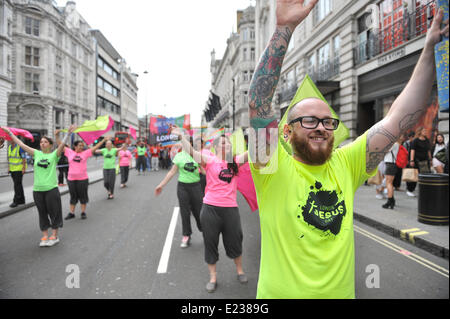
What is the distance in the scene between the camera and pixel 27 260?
12.6ft

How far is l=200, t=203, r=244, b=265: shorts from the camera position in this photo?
3250mm

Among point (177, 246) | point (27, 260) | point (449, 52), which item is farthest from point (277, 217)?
point (27, 260)

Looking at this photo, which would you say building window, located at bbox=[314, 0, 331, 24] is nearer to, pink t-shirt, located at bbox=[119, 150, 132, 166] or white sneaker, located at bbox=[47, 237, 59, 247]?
pink t-shirt, located at bbox=[119, 150, 132, 166]

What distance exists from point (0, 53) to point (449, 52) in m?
3.62

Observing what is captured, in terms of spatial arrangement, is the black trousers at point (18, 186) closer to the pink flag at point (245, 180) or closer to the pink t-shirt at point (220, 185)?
the pink t-shirt at point (220, 185)

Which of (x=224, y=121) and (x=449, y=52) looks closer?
(x=449, y=52)

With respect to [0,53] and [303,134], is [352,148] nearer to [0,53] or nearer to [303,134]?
[303,134]

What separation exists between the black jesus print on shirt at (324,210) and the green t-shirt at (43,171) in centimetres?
476

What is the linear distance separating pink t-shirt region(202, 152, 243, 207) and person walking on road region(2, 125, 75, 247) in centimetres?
273

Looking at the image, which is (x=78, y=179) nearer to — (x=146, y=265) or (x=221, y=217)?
(x=146, y=265)

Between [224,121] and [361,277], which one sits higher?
[224,121]

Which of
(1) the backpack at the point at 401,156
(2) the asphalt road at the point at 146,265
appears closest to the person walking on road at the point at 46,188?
(2) the asphalt road at the point at 146,265

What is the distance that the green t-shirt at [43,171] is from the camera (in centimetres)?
450

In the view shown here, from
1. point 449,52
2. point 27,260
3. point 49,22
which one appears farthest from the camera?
point 27,260
